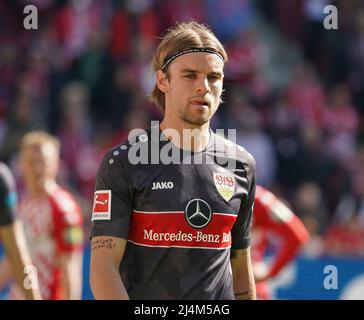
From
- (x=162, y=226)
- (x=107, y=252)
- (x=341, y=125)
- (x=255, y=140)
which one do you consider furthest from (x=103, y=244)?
(x=341, y=125)

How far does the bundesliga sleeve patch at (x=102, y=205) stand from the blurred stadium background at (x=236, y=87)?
8272 mm

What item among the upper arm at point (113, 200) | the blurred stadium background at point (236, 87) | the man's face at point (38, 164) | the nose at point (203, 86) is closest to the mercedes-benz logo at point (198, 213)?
the upper arm at point (113, 200)

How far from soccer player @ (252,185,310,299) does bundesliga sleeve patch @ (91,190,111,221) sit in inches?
109

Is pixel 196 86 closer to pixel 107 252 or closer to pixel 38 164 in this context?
pixel 107 252

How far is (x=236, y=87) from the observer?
15312 mm

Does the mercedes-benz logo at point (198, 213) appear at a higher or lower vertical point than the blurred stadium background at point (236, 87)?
lower

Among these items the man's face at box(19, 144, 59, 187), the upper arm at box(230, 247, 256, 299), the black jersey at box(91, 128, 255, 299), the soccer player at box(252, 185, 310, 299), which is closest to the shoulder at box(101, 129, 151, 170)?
the black jersey at box(91, 128, 255, 299)

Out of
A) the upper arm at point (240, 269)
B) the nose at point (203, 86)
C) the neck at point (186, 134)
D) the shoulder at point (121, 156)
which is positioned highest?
the nose at point (203, 86)

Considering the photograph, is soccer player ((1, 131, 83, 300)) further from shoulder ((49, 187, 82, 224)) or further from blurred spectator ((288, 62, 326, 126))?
blurred spectator ((288, 62, 326, 126))

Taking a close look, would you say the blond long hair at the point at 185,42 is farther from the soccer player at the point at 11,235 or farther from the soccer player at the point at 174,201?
the soccer player at the point at 11,235

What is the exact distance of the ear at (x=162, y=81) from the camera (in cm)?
533

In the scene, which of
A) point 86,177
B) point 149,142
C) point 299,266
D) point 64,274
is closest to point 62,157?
point 86,177

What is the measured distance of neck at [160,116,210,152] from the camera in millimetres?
5270

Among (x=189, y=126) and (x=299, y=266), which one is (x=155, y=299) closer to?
(x=189, y=126)
